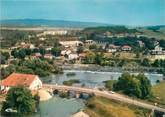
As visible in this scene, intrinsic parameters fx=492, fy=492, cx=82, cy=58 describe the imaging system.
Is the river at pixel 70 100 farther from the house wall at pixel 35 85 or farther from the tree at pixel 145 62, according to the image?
the tree at pixel 145 62

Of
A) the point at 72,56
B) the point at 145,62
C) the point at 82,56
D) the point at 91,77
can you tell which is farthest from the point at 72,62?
the point at 91,77

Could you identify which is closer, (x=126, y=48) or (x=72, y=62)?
(x=72, y=62)

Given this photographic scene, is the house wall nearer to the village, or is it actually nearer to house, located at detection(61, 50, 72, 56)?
the village

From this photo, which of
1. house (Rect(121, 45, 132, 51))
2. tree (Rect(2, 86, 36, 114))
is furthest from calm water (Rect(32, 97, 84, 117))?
house (Rect(121, 45, 132, 51))

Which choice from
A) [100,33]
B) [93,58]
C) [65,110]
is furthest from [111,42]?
[65,110]

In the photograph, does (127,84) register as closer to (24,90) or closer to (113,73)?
(24,90)

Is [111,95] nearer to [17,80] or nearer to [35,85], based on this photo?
[35,85]
